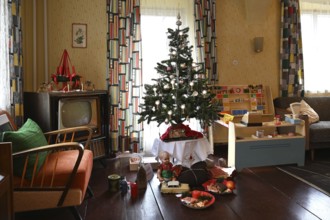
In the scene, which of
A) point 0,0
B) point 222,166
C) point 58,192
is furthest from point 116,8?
point 58,192

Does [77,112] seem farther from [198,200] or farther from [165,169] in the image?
[198,200]

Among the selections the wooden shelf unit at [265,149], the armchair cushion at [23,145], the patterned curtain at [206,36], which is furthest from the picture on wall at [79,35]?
the wooden shelf unit at [265,149]

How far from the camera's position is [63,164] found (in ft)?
7.77

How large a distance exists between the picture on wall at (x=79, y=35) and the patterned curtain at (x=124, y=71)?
34cm

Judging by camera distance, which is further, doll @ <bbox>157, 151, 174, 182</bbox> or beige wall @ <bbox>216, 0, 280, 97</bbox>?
beige wall @ <bbox>216, 0, 280, 97</bbox>

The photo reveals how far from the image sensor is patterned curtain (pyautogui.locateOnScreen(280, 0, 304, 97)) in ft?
15.0

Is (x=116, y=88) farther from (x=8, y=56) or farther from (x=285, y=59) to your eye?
(x=285, y=59)

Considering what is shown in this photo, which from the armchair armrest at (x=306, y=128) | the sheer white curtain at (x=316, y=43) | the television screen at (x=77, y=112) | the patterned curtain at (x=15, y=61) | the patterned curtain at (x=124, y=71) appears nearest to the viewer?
the patterned curtain at (x=15, y=61)

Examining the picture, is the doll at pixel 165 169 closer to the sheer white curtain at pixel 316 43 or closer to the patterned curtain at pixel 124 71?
the patterned curtain at pixel 124 71

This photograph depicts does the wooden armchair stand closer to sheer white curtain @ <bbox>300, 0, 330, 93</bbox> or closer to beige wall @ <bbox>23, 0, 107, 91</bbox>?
beige wall @ <bbox>23, 0, 107, 91</bbox>

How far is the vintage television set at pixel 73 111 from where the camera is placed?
3.13 m

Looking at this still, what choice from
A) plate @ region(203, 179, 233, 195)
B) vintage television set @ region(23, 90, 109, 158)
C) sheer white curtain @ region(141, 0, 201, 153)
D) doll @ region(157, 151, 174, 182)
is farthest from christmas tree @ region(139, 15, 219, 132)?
sheer white curtain @ region(141, 0, 201, 153)

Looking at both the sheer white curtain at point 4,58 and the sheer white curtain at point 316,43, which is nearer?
the sheer white curtain at point 4,58

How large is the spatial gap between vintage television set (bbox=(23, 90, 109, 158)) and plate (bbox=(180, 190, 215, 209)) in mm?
1373
